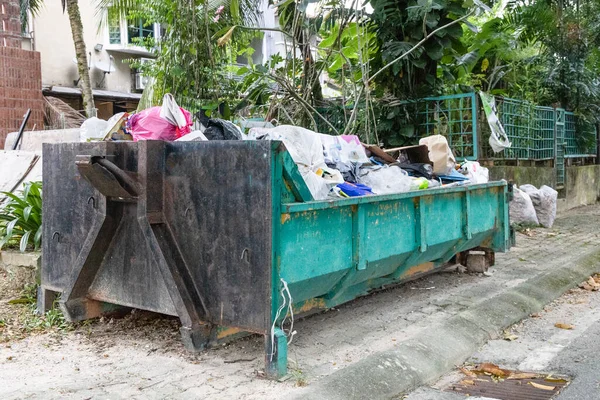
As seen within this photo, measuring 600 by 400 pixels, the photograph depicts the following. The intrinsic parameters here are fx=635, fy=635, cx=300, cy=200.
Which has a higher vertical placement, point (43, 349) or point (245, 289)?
point (245, 289)

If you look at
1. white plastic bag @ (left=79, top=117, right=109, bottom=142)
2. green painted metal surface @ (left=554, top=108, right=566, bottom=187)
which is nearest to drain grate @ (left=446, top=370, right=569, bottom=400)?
white plastic bag @ (left=79, top=117, right=109, bottom=142)

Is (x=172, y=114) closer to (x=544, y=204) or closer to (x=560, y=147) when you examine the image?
(x=544, y=204)

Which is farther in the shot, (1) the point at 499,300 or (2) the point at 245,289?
(1) the point at 499,300

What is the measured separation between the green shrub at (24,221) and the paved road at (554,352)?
3.93 metres

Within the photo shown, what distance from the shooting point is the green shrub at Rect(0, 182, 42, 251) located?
19.3 ft

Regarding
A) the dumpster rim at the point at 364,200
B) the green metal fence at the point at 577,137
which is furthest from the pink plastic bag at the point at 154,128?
the green metal fence at the point at 577,137

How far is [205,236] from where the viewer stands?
13.2ft

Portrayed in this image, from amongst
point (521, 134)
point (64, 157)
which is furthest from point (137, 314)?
point (521, 134)

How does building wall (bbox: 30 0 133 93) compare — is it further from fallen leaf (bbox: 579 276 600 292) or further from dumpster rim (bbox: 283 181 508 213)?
fallen leaf (bbox: 579 276 600 292)

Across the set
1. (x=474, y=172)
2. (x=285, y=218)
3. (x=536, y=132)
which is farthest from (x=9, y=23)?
(x=536, y=132)

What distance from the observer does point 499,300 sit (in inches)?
232

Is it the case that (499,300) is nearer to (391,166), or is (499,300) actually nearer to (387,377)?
(391,166)

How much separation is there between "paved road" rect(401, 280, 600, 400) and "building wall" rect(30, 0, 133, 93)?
16.2 m

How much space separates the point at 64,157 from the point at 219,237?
154 cm
